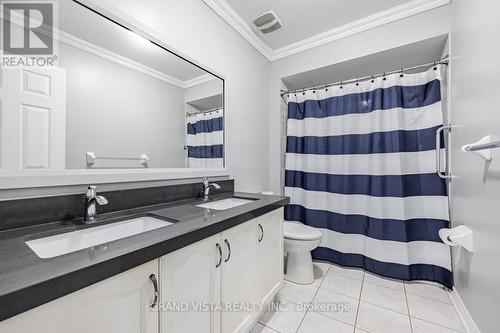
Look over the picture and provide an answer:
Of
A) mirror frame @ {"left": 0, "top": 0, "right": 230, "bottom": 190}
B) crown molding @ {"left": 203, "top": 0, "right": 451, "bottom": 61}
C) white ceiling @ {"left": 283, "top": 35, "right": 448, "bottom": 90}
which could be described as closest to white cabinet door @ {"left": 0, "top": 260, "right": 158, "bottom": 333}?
mirror frame @ {"left": 0, "top": 0, "right": 230, "bottom": 190}

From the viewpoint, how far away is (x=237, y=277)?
3.69 feet

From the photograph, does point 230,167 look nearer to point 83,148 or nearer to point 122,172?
point 122,172

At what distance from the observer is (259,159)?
2.41 metres

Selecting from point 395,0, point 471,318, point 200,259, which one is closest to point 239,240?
point 200,259

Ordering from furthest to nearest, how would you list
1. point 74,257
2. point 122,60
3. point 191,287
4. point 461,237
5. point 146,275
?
point 461,237 < point 122,60 < point 191,287 < point 146,275 < point 74,257

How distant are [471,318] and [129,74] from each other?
2602 millimetres

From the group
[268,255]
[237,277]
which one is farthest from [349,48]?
[237,277]

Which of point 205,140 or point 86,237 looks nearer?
point 86,237

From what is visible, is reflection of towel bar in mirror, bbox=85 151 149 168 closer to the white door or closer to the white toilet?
the white door

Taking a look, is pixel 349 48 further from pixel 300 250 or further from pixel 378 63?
pixel 300 250

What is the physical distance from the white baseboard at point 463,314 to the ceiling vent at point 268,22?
2.68 m

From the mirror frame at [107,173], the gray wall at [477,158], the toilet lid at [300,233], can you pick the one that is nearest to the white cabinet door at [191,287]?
the mirror frame at [107,173]

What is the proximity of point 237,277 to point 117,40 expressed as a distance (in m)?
1.46

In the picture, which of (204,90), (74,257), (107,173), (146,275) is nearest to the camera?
(74,257)
